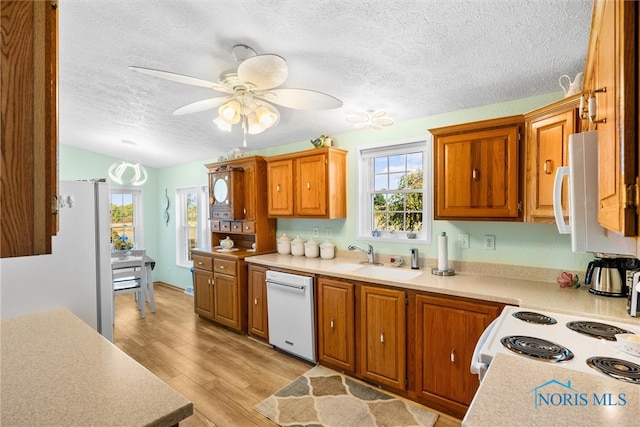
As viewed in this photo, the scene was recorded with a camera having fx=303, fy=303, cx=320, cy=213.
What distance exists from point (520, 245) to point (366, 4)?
6.78 ft

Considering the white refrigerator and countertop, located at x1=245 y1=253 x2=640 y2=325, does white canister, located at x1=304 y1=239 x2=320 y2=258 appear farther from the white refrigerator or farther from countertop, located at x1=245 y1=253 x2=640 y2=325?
the white refrigerator

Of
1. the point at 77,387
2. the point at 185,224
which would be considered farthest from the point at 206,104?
the point at 185,224

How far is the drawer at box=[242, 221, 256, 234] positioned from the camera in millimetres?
3822

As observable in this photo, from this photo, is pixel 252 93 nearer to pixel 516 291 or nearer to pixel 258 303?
pixel 516 291

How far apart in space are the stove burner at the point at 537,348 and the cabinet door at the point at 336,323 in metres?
1.44

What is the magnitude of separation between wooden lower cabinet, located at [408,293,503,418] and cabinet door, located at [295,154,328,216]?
55.8 inches

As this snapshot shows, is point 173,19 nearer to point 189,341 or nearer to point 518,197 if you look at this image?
point 518,197

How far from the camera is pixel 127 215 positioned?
19.4 feet

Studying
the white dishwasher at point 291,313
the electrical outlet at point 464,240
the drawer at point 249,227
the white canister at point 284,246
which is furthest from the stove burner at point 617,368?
the drawer at point 249,227

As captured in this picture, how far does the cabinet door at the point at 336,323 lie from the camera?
2641mm

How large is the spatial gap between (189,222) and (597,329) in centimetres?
569

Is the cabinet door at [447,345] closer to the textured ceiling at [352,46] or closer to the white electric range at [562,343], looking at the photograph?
the white electric range at [562,343]

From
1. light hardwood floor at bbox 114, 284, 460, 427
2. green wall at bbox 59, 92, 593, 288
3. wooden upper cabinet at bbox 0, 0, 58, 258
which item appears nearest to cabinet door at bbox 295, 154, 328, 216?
green wall at bbox 59, 92, 593, 288

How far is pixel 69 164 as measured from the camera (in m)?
5.17
